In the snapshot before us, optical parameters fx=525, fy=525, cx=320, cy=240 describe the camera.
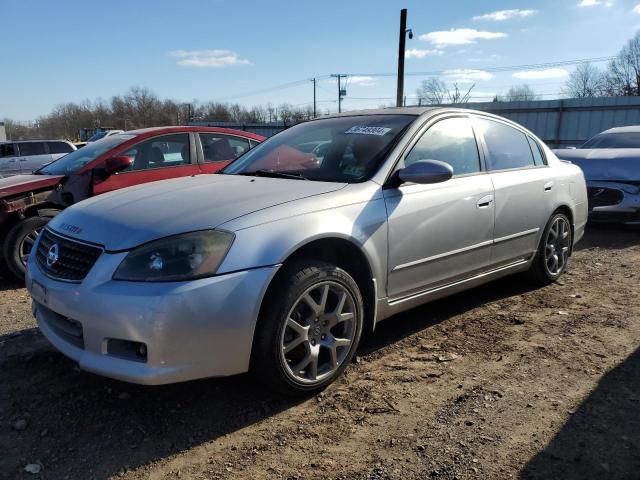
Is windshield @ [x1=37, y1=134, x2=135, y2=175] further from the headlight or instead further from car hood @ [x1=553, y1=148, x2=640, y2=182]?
car hood @ [x1=553, y1=148, x2=640, y2=182]

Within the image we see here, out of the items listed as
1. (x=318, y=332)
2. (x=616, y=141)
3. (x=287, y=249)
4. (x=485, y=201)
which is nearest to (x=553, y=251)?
(x=485, y=201)

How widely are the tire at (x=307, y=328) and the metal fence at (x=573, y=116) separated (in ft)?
59.5

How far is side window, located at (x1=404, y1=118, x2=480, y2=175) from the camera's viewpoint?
3588mm

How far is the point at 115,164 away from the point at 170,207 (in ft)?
9.86

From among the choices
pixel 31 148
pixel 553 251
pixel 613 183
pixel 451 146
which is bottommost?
pixel 553 251

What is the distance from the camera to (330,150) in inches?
145

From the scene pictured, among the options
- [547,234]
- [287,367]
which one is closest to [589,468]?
[287,367]

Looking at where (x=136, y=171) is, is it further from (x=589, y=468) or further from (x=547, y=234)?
(x=589, y=468)

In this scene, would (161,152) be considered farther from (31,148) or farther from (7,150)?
(7,150)

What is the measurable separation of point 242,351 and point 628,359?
2.48 metres

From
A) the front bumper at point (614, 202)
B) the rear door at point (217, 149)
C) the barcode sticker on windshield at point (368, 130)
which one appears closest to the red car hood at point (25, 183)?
the rear door at point (217, 149)

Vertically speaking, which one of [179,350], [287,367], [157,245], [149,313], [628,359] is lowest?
[628,359]

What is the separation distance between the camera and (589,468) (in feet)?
7.47

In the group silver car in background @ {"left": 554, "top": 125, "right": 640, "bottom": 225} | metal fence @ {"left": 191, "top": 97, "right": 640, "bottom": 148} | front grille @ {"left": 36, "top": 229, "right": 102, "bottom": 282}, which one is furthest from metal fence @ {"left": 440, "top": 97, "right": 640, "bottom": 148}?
front grille @ {"left": 36, "top": 229, "right": 102, "bottom": 282}
